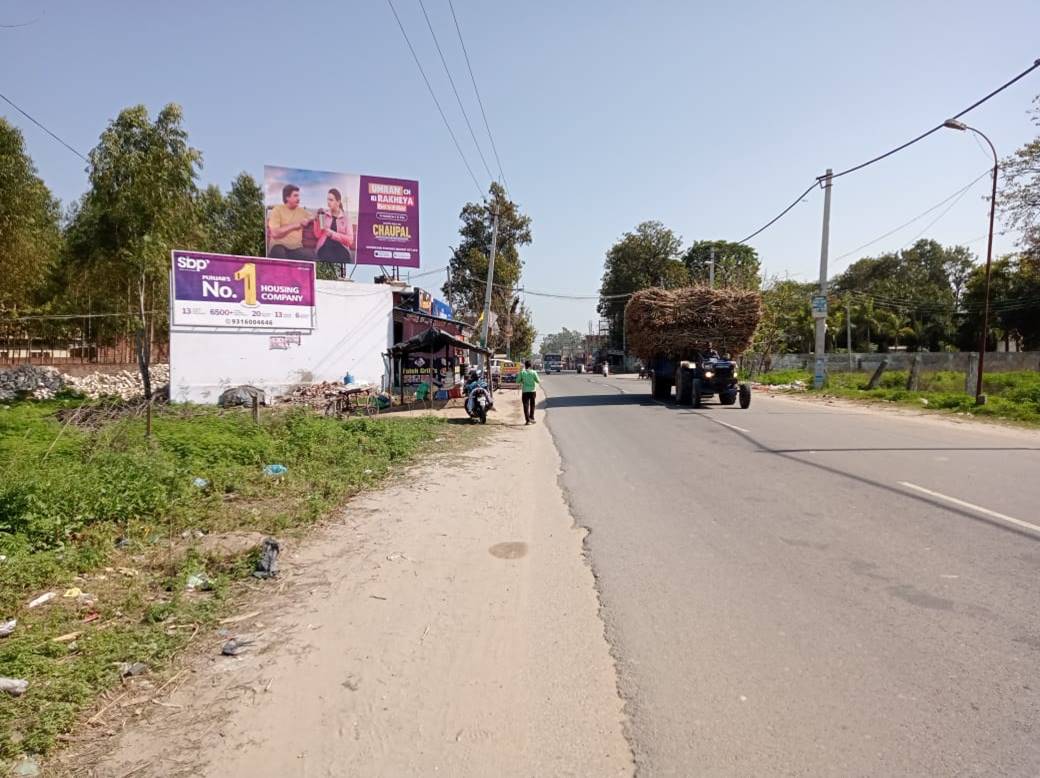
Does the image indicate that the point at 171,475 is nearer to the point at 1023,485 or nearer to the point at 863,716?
the point at 863,716

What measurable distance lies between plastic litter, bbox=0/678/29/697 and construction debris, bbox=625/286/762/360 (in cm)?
1962

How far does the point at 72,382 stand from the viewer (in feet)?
79.9

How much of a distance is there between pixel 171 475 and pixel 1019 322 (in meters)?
52.7

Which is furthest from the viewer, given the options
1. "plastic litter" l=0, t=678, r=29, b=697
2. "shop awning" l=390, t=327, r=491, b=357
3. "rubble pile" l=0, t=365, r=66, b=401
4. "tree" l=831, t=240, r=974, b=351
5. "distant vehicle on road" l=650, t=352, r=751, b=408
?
"tree" l=831, t=240, r=974, b=351

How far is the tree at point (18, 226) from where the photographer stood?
17.6 m

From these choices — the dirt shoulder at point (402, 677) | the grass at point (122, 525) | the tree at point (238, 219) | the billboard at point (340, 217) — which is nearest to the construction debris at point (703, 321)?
the billboard at point (340, 217)

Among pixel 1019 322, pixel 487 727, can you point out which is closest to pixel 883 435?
pixel 487 727

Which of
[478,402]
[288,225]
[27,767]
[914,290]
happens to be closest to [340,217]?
[288,225]

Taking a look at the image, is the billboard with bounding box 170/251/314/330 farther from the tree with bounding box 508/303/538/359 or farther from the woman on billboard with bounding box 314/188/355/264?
the tree with bounding box 508/303/538/359

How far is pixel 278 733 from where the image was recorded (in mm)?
2887

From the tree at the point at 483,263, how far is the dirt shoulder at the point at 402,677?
133 ft

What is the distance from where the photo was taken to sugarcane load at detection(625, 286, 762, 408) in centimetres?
1973

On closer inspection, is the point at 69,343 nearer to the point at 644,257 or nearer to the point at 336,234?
the point at 336,234

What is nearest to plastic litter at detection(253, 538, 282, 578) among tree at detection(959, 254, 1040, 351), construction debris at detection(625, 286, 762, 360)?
construction debris at detection(625, 286, 762, 360)
